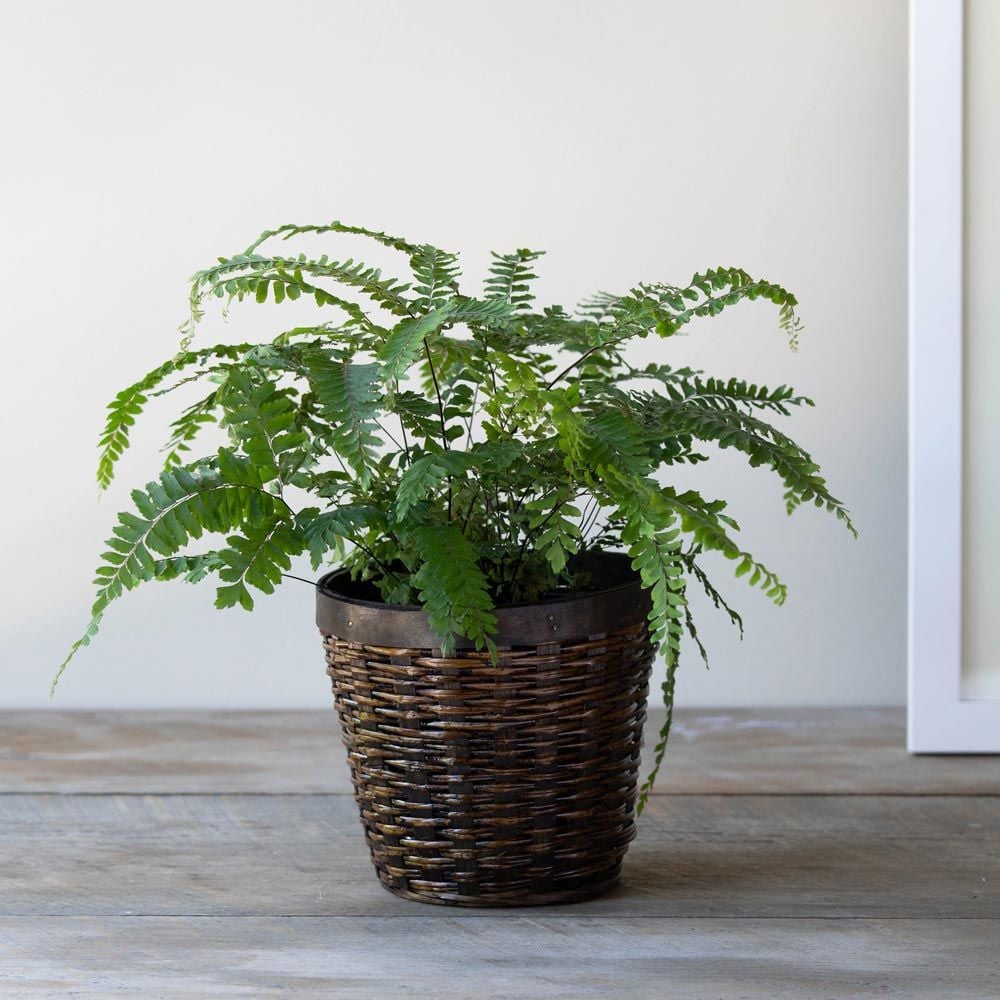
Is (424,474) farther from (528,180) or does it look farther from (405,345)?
(528,180)

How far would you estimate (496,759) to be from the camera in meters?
1.08

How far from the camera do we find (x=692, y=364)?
1.79 m

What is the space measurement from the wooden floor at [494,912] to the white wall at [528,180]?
36 centimetres

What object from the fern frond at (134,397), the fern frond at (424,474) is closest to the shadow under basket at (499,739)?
the fern frond at (424,474)

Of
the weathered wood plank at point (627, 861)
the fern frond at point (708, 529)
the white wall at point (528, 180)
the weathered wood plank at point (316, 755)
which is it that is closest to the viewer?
the fern frond at point (708, 529)

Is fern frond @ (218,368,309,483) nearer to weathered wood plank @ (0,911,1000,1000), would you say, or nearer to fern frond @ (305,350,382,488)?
fern frond @ (305,350,382,488)

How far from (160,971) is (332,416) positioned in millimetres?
494

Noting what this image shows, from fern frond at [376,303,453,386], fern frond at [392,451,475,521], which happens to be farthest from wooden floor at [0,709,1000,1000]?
fern frond at [376,303,453,386]

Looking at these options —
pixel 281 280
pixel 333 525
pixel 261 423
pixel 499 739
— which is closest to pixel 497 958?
pixel 499 739

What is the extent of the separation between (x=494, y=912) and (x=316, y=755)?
56 cm

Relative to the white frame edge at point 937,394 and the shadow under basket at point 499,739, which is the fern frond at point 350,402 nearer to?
the shadow under basket at point 499,739

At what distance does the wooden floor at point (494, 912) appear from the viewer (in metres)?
1.05

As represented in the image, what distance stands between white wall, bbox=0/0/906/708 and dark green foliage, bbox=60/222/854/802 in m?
0.60

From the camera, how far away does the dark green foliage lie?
100cm
